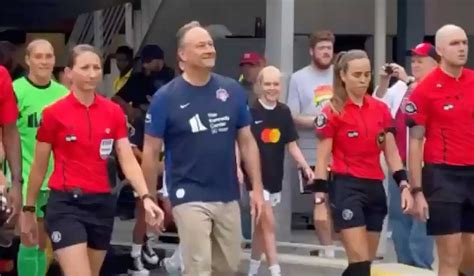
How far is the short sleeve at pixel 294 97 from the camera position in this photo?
40.3 feet

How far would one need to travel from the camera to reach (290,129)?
11.5m

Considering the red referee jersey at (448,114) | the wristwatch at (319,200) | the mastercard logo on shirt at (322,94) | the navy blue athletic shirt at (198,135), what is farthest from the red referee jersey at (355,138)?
the mastercard logo on shirt at (322,94)

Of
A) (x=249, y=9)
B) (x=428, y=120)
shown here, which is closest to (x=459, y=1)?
(x=249, y=9)

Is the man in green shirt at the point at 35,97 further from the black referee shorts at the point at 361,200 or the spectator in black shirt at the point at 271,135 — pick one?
the black referee shorts at the point at 361,200

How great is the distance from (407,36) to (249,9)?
3.86 m

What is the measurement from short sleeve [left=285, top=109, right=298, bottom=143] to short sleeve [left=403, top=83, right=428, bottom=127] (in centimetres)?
229

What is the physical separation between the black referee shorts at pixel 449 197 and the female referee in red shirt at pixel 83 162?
2113 millimetres

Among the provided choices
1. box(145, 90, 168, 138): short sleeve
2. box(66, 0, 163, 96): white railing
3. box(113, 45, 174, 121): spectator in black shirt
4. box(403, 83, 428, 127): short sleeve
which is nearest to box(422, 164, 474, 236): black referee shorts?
box(403, 83, 428, 127): short sleeve

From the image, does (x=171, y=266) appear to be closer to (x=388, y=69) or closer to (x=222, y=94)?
(x=388, y=69)

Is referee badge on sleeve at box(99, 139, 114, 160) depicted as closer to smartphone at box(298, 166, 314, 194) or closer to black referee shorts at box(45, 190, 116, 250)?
black referee shorts at box(45, 190, 116, 250)

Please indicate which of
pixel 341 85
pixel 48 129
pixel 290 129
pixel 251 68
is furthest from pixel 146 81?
pixel 48 129

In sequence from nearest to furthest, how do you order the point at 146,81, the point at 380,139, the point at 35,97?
the point at 380,139 < the point at 35,97 < the point at 146,81

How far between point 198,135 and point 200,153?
0.38ft

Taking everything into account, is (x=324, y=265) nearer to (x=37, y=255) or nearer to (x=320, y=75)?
(x=320, y=75)
